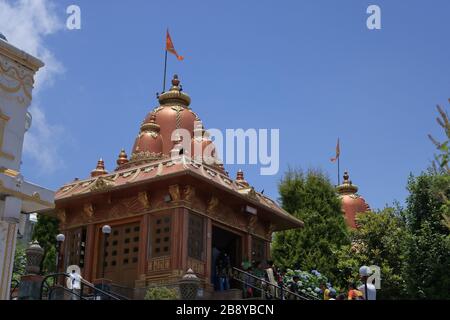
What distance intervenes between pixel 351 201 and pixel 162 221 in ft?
95.2

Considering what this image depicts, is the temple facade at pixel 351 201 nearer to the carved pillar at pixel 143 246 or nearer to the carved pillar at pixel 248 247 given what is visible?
the carved pillar at pixel 248 247

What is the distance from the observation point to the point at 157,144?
3166 centimetres

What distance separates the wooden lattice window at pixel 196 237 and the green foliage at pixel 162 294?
1695 millimetres

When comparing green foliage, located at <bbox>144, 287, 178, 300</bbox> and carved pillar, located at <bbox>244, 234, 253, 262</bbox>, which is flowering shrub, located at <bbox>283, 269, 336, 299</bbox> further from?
green foliage, located at <bbox>144, 287, 178, 300</bbox>

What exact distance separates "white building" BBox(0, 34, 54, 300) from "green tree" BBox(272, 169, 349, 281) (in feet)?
60.3

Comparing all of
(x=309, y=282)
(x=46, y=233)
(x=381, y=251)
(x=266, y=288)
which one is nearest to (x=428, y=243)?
(x=309, y=282)

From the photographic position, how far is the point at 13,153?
58.6ft

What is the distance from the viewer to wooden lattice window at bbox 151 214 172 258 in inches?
888

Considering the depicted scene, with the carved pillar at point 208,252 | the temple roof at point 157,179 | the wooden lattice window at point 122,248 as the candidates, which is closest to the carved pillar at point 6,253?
the temple roof at point 157,179

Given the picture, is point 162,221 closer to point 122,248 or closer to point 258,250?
point 122,248

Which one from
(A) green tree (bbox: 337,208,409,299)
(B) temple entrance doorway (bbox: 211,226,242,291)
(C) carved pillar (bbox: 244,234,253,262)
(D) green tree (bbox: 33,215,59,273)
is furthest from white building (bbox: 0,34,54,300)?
(A) green tree (bbox: 337,208,409,299)
